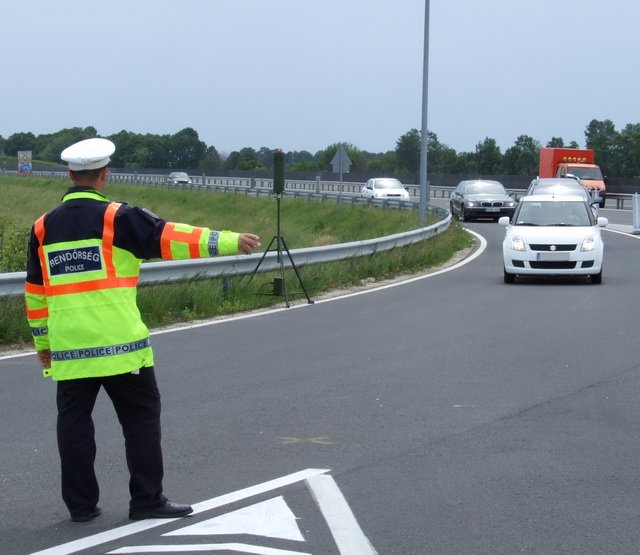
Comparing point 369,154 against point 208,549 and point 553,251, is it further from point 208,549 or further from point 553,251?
point 208,549

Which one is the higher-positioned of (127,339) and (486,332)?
(127,339)

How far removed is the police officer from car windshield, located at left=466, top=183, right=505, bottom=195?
38.7 meters

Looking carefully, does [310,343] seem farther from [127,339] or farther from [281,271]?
[127,339]

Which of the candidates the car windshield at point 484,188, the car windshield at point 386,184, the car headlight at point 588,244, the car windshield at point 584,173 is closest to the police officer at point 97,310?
the car headlight at point 588,244

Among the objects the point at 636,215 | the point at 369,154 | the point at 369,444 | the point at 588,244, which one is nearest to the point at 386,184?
the point at 636,215

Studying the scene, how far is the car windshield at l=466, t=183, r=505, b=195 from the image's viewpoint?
4372cm

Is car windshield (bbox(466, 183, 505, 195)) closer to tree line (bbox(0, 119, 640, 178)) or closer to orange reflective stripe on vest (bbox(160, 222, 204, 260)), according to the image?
orange reflective stripe on vest (bbox(160, 222, 204, 260))

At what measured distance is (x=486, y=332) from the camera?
1295cm

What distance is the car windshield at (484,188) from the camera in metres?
43.7

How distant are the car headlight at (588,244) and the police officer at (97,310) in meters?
14.4

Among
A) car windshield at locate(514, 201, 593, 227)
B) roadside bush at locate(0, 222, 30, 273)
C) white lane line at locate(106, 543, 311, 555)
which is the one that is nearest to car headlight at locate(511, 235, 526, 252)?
car windshield at locate(514, 201, 593, 227)

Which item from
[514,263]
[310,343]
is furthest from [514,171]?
[310,343]

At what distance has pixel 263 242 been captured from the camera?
40.7 meters

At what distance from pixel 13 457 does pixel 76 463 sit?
1569 mm
